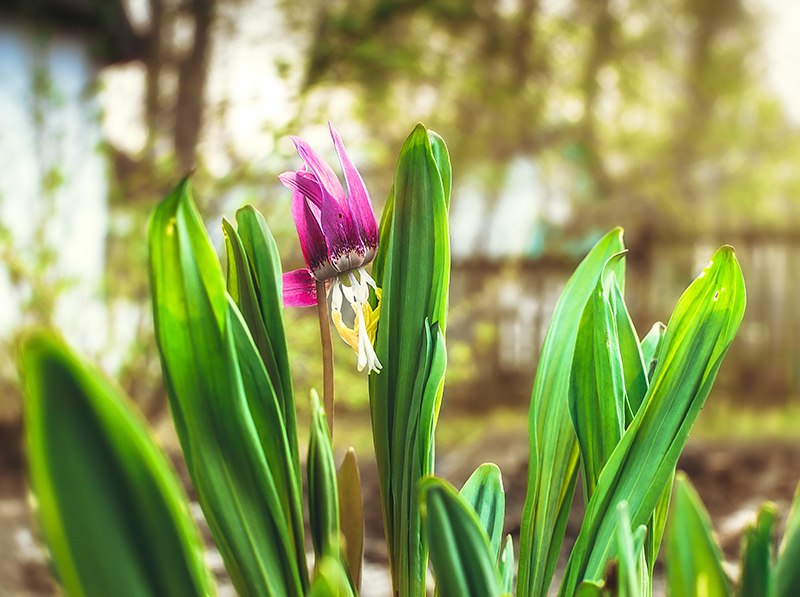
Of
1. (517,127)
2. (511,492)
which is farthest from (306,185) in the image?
(517,127)

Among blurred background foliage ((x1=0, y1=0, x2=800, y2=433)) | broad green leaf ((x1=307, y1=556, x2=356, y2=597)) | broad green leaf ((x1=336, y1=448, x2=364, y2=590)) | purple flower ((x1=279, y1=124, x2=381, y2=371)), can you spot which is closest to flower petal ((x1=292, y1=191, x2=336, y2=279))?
purple flower ((x1=279, y1=124, x2=381, y2=371))

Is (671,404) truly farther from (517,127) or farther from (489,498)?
(517,127)

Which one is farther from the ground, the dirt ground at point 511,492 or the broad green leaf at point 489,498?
the broad green leaf at point 489,498

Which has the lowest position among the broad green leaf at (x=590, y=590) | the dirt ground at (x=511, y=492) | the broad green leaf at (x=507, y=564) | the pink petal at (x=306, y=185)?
the dirt ground at (x=511, y=492)

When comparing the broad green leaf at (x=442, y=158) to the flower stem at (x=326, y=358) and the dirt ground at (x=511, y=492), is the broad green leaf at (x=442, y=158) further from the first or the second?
the dirt ground at (x=511, y=492)

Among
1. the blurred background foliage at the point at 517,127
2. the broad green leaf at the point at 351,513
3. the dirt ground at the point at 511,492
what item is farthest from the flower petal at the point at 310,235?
the blurred background foliage at the point at 517,127

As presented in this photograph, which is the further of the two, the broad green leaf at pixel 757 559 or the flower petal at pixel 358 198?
the flower petal at pixel 358 198

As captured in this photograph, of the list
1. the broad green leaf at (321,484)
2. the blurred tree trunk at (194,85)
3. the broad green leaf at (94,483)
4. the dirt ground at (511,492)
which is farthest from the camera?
the blurred tree trunk at (194,85)
